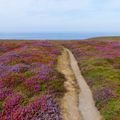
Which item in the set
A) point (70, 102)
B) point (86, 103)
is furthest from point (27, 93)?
point (86, 103)

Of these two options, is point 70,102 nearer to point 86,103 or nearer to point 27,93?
point 86,103

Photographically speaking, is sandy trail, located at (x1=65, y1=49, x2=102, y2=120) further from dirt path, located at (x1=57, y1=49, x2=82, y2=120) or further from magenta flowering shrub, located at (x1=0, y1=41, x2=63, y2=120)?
magenta flowering shrub, located at (x1=0, y1=41, x2=63, y2=120)

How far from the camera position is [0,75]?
29516mm

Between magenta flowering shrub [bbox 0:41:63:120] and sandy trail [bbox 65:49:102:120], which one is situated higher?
magenta flowering shrub [bbox 0:41:63:120]

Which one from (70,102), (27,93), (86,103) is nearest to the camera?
(70,102)

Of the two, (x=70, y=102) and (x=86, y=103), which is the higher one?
(x=70, y=102)

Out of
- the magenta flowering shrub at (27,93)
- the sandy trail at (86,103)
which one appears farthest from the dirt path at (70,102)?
the magenta flowering shrub at (27,93)

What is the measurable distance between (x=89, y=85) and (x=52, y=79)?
4.01m

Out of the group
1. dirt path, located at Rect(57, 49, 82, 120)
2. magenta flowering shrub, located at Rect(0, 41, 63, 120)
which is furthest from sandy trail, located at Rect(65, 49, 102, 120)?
magenta flowering shrub, located at Rect(0, 41, 63, 120)

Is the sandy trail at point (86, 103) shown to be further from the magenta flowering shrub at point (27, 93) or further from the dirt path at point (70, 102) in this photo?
the magenta flowering shrub at point (27, 93)

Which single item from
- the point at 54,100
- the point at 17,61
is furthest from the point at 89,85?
the point at 17,61

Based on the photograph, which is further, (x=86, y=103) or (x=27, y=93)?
(x=27, y=93)

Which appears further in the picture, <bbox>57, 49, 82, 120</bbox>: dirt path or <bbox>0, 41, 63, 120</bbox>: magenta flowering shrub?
<bbox>57, 49, 82, 120</bbox>: dirt path

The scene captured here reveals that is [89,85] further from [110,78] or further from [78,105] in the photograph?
[78,105]
